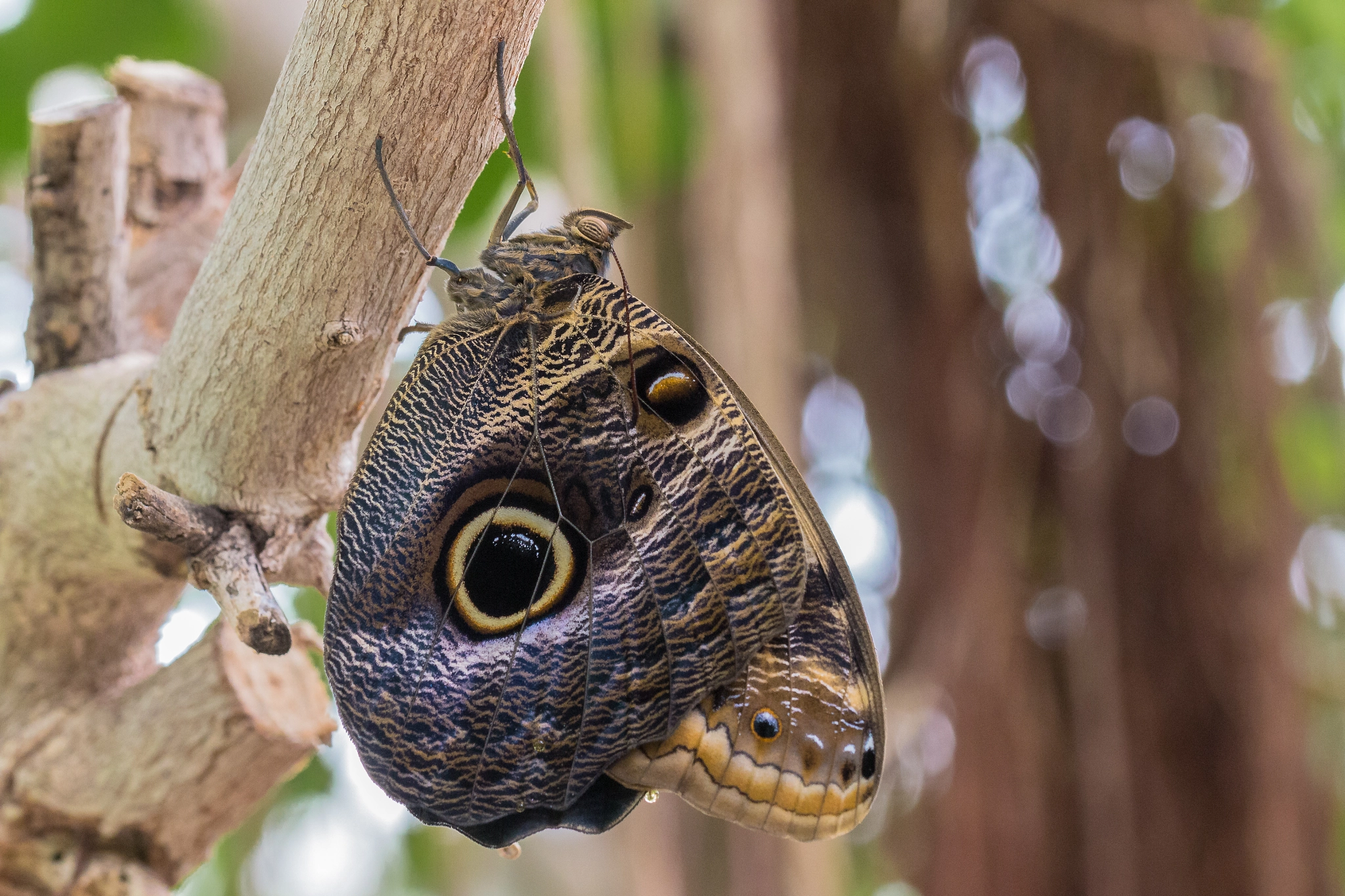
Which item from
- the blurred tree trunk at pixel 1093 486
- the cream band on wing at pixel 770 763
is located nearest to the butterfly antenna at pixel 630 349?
the cream band on wing at pixel 770 763

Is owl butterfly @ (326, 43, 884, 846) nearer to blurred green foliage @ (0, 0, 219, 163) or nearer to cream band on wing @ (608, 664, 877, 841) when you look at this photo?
cream band on wing @ (608, 664, 877, 841)

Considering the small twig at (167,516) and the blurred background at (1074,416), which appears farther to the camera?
the blurred background at (1074,416)

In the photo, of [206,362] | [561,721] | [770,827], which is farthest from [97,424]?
[770,827]

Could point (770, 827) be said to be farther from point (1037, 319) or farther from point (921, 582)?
point (1037, 319)

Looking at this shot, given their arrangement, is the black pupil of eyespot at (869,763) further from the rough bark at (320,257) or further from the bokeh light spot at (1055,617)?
the bokeh light spot at (1055,617)

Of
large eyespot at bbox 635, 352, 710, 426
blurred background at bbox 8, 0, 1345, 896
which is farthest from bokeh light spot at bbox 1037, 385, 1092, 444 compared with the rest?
large eyespot at bbox 635, 352, 710, 426

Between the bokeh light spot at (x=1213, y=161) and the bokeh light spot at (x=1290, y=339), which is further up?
the bokeh light spot at (x=1213, y=161)

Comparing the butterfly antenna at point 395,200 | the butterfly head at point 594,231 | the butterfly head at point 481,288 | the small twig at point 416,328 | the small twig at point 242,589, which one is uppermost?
the butterfly antenna at point 395,200
